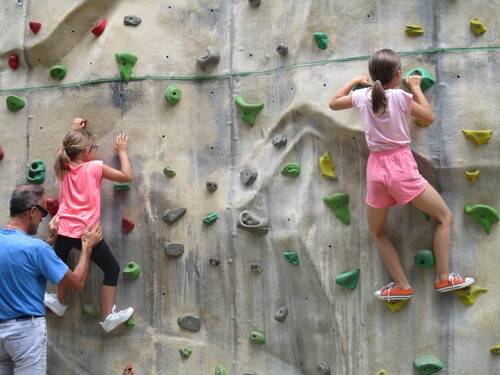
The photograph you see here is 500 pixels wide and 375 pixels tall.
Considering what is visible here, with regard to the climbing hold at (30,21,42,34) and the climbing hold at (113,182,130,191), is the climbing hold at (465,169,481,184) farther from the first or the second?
the climbing hold at (30,21,42,34)

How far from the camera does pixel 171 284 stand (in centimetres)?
437

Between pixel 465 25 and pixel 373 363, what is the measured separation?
2.09m

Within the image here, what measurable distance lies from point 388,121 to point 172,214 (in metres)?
1.59

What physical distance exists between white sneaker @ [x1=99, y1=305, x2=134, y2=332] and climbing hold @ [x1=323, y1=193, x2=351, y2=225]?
1555 millimetres

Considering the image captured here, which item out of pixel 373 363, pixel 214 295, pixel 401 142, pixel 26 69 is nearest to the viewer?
pixel 401 142

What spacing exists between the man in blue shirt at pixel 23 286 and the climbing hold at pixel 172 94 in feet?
3.92

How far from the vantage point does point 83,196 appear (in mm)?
4098

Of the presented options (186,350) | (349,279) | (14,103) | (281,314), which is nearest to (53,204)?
(14,103)

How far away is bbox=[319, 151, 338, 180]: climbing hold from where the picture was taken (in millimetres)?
3980

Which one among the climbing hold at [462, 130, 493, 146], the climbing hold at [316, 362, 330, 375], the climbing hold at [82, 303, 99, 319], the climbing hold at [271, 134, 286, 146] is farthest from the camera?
the climbing hold at [82, 303, 99, 319]

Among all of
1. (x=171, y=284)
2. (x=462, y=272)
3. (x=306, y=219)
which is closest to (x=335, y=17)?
(x=306, y=219)

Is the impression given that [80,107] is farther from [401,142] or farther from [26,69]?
[401,142]

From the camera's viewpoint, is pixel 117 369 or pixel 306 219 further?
pixel 117 369

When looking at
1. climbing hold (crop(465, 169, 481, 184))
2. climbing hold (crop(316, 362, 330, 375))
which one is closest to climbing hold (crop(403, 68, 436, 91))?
climbing hold (crop(465, 169, 481, 184))
